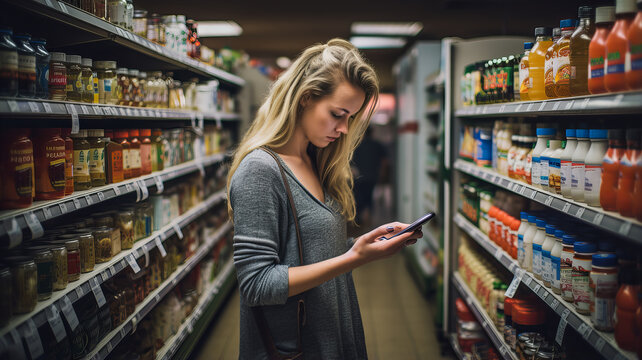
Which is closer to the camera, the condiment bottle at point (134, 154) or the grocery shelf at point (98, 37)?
the grocery shelf at point (98, 37)

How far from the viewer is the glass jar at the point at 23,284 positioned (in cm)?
171

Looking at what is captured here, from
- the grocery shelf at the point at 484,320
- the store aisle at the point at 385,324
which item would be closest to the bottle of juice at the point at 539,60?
the grocery shelf at the point at 484,320

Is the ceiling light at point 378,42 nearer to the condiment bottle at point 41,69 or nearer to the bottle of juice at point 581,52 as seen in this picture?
the bottle of juice at point 581,52

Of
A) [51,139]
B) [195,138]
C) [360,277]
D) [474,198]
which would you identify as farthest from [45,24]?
[360,277]

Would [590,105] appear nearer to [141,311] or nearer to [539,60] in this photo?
[539,60]

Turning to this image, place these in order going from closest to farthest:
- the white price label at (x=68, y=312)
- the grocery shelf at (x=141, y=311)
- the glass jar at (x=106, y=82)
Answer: the white price label at (x=68, y=312), the grocery shelf at (x=141, y=311), the glass jar at (x=106, y=82)

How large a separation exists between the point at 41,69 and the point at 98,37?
0.46 meters

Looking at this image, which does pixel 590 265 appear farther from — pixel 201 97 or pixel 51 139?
pixel 201 97

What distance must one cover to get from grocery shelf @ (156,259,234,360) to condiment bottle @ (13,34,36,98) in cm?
189

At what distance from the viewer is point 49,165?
6.43 ft

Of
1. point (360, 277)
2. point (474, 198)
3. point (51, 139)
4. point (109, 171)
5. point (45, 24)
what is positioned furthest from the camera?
point (360, 277)

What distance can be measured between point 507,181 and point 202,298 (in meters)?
2.76

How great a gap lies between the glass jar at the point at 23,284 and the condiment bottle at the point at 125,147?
98 cm

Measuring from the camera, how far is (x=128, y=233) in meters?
2.70
